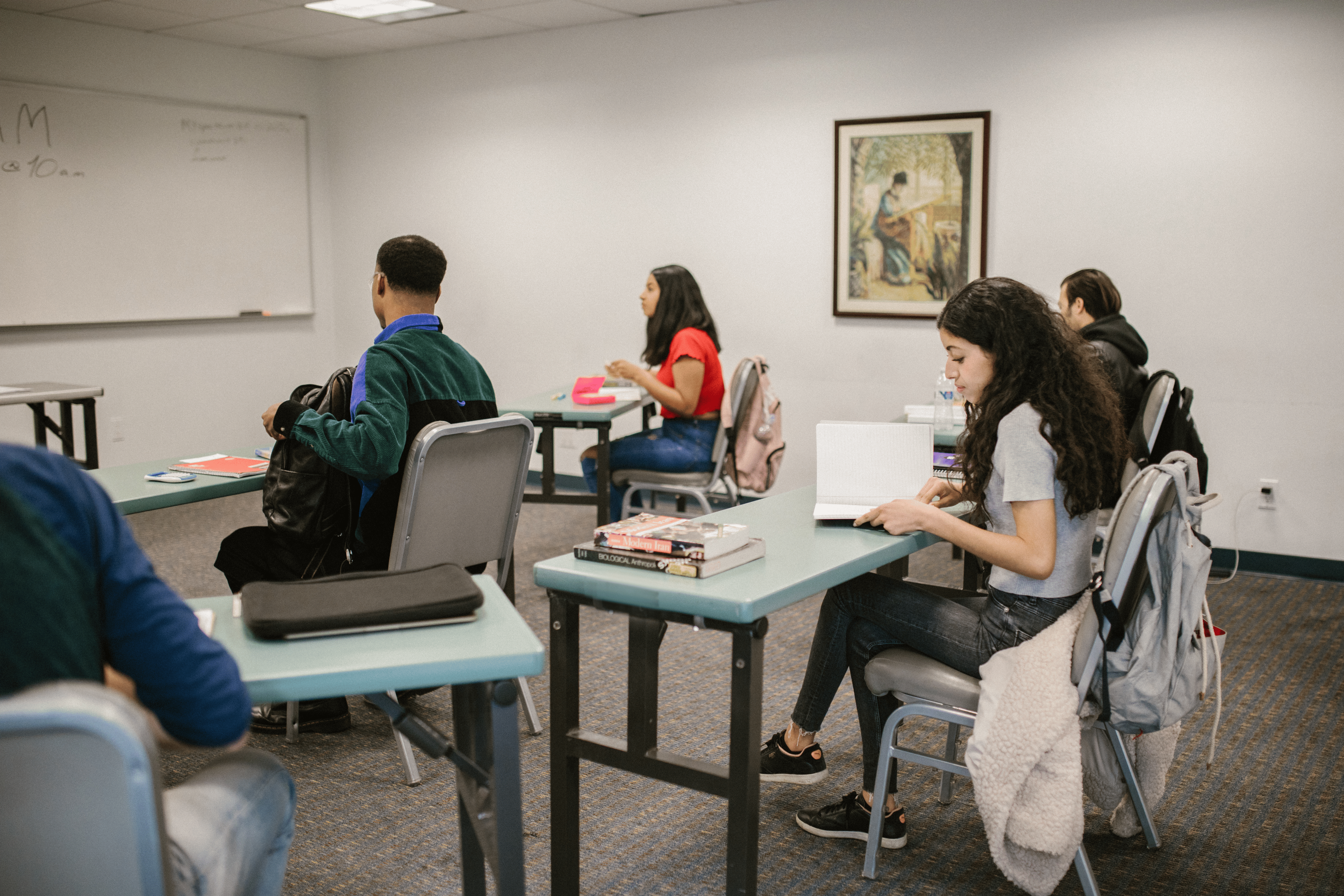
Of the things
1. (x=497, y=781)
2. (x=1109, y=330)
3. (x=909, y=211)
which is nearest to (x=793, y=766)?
(x=497, y=781)

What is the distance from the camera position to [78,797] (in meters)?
1.00

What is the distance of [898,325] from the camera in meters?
5.16

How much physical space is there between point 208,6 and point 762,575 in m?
4.86

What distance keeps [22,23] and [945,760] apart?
562cm

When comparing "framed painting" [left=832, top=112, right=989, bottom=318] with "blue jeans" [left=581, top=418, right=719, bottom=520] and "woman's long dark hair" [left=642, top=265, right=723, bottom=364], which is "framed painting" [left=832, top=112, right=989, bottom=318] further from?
"blue jeans" [left=581, top=418, right=719, bottom=520]

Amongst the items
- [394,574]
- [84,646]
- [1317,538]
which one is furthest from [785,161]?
[84,646]

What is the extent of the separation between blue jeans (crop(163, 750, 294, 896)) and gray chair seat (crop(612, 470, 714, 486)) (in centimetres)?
Result: 283

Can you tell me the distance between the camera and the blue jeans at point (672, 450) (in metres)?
4.22

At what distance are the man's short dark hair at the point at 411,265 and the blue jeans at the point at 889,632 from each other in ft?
4.15

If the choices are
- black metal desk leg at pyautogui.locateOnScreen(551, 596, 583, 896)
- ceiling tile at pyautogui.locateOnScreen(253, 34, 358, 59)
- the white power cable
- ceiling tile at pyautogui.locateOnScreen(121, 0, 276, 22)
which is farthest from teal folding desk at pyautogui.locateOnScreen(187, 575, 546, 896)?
ceiling tile at pyautogui.locateOnScreen(253, 34, 358, 59)

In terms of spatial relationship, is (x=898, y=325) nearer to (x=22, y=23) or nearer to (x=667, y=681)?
(x=667, y=681)

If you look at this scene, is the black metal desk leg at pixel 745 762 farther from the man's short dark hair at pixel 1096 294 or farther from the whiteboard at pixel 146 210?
the whiteboard at pixel 146 210

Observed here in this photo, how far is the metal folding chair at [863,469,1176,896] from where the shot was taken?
1.77 meters

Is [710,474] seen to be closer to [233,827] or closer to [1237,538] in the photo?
[1237,538]
